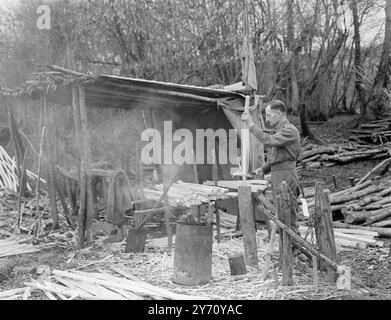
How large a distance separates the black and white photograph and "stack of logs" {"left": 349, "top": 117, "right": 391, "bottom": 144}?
3.6 inches

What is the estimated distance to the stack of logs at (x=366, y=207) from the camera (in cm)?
885

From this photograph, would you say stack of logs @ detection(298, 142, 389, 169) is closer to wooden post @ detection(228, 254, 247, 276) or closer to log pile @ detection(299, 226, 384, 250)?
log pile @ detection(299, 226, 384, 250)

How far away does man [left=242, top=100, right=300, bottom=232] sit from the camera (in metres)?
6.42

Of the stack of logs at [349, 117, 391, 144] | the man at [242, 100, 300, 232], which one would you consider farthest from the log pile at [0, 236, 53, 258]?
the stack of logs at [349, 117, 391, 144]

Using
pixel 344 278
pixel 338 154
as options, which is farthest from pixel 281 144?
pixel 338 154

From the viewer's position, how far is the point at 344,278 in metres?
5.25

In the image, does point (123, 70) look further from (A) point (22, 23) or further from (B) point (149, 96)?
(B) point (149, 96)

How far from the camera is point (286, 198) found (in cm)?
529

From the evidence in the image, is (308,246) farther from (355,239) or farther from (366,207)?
(366,207)

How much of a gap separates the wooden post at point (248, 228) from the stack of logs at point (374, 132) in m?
13.3

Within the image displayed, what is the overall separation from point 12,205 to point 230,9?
9.60 metres

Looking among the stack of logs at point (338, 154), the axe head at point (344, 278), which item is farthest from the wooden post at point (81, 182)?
the stack of logs at point (338, 154)

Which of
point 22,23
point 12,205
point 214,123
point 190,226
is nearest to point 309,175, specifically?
point 214,123

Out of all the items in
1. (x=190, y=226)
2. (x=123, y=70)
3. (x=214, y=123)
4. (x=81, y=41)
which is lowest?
(x=190, y=226)
